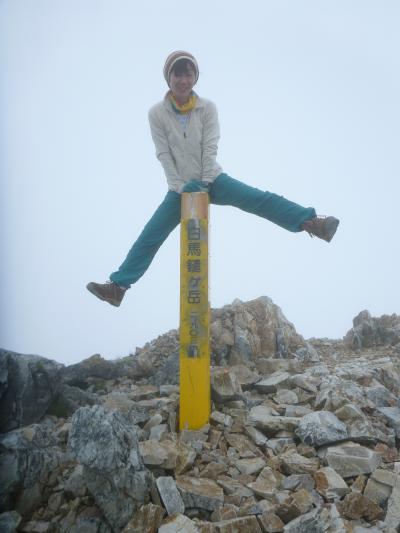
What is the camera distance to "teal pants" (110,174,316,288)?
197 inches

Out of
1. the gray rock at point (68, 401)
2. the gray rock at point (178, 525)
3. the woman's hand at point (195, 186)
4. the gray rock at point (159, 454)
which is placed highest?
the woman's hand at point (195, 186)

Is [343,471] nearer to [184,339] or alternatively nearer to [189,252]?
[184,339]

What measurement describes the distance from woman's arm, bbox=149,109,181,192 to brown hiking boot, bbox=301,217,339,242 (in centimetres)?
175

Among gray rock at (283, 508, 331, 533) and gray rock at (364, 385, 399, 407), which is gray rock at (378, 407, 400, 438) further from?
gray rock at (283, 508, 331, 533)

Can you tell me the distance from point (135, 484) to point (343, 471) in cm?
189

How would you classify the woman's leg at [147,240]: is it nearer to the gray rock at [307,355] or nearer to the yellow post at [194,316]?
the yellow post at [194,316]

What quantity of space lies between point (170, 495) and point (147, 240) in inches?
118

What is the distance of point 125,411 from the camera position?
470 centimetres

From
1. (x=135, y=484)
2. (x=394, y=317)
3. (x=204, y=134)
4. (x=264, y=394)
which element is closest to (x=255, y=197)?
(x=204, y=134)

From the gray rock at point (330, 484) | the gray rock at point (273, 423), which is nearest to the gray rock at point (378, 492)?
the gray rock at point (330, 484)

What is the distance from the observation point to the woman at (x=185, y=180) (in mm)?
5031

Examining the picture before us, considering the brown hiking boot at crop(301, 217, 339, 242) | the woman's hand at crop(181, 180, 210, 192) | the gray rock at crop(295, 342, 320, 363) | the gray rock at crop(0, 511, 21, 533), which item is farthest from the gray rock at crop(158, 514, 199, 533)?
the gray rock at crop(295, 342, 320, 363)

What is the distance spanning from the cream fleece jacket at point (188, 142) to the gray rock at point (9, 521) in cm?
368

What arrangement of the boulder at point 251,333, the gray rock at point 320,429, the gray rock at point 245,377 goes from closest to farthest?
the gray rock at point 320,429, the gray rock at point 245,377, the boulder at point 251,333
